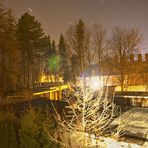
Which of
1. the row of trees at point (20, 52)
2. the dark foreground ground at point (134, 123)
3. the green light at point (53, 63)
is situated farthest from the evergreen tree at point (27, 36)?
the dark foreground ground at point (134, 123)

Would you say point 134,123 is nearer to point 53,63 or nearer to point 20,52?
point 20,52

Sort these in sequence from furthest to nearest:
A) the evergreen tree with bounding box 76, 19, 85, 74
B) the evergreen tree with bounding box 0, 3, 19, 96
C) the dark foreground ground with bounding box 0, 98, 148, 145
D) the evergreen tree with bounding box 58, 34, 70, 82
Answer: the evergreen tree with bounding box 58, 34, 70, 82 → the evergreen tree with bounding box 76, 19, 85, 74 → the evergreen tree with bounding box 0, 3, 19, 96 → the dark foreground ground with bounding box 0, 98, 148, 145

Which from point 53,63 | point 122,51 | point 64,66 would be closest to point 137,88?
point 122,51

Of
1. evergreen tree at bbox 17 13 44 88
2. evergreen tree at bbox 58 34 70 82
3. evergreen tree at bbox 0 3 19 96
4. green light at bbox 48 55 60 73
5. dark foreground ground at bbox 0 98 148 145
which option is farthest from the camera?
green light at bbox 48 55 60 73

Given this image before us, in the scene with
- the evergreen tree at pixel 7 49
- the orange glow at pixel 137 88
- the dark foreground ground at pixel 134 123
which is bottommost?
the dark foreground ground at pixel 134 123

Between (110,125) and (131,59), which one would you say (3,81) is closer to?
(110,125)

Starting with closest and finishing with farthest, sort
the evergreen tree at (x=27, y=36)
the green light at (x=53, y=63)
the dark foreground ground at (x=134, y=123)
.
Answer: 1. the dark foreground ground at (x=134, y=123)
2. the evergreen tree at (x=27, y=36)
3. the green light at (x=53, y=63)

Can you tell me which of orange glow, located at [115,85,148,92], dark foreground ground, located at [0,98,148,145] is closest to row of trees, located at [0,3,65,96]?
dark foreground ground, located at [0,98,148,145]

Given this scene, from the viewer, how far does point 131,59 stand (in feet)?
102

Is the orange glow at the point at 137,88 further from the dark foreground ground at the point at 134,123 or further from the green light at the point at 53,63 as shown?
the green light at the point at 53,63

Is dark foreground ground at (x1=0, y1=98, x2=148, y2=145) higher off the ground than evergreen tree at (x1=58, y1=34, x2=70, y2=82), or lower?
lower

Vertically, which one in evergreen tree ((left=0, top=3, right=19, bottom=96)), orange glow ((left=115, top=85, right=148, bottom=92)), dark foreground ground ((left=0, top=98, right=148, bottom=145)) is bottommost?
dark foreground ground ((left=0, top=98, right=148, bottom=145))

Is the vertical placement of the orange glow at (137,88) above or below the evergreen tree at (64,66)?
below

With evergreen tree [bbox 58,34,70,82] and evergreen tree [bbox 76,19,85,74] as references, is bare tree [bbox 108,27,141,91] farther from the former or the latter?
evergreen tree [bbox 58,34,70,82]
